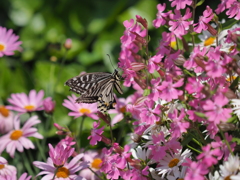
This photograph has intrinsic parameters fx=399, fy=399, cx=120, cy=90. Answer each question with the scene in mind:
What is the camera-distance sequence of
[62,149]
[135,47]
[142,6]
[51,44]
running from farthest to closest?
1. [51,44]
2. [142,6]
3. [135,47]
4. [62,149]

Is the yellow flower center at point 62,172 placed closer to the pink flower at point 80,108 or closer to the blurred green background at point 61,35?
the pink flower at point 80,108

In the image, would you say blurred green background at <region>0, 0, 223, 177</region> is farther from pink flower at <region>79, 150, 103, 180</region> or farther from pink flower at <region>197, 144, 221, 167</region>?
pink flower at <region>197, 144, 221, 167</region>

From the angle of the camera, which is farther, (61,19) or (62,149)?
(61,19)

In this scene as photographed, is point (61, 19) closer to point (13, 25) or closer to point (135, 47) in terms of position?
point (13, 25)

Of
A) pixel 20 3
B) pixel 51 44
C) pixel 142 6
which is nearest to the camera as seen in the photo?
pixel 142 6

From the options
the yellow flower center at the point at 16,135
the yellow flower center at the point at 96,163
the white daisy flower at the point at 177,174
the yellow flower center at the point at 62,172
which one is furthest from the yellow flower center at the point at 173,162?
the yellow flower center at the point at 16,135

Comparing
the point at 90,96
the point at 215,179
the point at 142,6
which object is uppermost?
the point at 142,6

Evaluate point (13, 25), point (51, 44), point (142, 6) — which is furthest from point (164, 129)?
point (13, 25)
